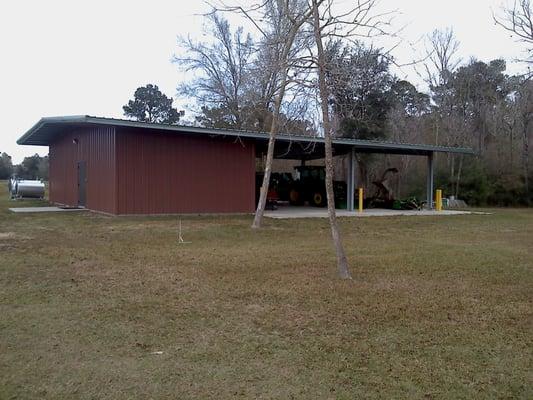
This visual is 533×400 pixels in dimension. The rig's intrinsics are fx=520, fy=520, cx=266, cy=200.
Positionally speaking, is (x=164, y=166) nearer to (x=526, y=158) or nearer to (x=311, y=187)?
(x=311, y=187)

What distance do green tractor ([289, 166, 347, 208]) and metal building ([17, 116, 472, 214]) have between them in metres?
3.58

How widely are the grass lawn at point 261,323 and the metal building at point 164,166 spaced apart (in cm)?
703

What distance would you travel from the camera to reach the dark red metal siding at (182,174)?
1634 cm

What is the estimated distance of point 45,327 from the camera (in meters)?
4.45

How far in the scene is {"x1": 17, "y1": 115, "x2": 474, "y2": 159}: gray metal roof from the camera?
15.5 meters

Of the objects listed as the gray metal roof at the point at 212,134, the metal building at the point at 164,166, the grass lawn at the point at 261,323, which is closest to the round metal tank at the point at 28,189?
the gray metal roof at the point at 212,134

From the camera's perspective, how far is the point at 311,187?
2403 centimetres

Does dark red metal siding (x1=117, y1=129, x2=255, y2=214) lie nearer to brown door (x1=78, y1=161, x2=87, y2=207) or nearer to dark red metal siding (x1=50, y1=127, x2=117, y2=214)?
dark red metal siding (x1=50, y1=127, x2=117, y2=214)

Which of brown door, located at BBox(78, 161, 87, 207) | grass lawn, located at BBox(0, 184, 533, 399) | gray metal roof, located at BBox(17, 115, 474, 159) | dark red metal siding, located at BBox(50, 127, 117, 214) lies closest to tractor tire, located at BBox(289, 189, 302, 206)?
gray metal roof, located at BBox(17, 115, 474, 159)

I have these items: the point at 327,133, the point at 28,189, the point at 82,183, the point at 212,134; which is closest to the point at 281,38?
the point at 327,133

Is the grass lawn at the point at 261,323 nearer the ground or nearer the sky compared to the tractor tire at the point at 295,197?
nearer the ground

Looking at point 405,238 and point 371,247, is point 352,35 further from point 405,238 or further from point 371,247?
point 405,238

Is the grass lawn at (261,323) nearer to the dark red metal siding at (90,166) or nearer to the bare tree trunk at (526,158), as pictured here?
the dark red metal siding at (90,166)

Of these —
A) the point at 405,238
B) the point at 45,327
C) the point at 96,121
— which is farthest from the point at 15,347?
the point at 96,121
